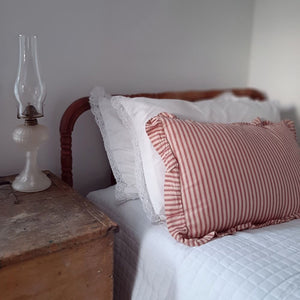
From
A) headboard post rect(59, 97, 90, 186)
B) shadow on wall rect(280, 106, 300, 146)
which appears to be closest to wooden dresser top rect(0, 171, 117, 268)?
headboard post rect(59, 97, 90, 186)

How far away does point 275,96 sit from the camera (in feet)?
5.90

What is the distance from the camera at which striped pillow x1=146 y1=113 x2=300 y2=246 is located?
96 centimetres

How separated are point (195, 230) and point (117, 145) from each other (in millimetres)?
430

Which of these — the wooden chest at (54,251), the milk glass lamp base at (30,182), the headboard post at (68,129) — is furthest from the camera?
the headboard post at (68,129)

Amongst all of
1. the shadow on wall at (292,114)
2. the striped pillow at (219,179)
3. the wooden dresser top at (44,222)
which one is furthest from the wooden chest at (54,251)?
the shadow on wall at (292,114)

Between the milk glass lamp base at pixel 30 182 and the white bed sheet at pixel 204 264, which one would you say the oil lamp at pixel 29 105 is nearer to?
the milk glass lamp base at pixel 30 182

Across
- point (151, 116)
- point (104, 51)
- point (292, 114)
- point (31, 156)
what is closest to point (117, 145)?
point (151, 116)

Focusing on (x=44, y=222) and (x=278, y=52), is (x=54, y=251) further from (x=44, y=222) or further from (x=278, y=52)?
(x=278, y=52)

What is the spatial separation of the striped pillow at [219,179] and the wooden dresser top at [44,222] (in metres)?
0.22

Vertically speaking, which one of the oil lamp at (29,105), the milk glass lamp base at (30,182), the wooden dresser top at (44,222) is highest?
the oil lamp at (29,105)

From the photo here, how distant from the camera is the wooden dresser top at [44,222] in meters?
0.78

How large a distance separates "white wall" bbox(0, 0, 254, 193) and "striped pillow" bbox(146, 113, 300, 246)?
0.42 meters

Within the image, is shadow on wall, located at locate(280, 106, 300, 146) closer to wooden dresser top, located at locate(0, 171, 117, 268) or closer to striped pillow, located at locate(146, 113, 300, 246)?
striped pillow, located at locate(146, 113, 300, 246)

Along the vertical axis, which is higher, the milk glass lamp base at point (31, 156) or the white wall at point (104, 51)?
the white wall at point (104, 51)
